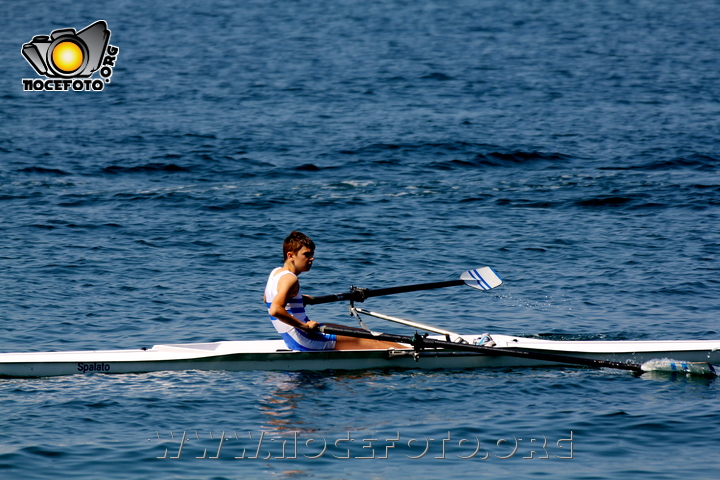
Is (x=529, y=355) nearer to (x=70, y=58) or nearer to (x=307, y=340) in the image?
(x=307, y=340)

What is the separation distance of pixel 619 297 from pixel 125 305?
797 cm

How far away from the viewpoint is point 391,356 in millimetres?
10812

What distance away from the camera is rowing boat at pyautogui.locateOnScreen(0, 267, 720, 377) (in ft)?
34.1

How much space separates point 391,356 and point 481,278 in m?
2.02

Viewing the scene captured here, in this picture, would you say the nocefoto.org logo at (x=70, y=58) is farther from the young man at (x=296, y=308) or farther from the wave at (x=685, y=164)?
the young man at (x=296, y=308)

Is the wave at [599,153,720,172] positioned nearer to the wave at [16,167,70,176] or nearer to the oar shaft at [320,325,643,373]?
the oar shaft at [320,325,643,373]

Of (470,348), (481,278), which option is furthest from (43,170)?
(470,348)

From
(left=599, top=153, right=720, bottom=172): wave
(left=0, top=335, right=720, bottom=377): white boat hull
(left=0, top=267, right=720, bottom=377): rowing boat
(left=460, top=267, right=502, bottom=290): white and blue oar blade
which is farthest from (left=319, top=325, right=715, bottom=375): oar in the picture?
(left=599, top=153, right=720, bottom=172): wave

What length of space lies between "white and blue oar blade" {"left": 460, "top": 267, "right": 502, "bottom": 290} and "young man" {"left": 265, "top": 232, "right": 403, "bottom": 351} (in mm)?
1694

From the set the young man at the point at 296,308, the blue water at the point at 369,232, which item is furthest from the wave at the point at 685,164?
the young man at the point at 296,308

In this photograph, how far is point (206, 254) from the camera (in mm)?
16656

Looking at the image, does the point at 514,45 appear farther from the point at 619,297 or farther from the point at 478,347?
the point at 478,347

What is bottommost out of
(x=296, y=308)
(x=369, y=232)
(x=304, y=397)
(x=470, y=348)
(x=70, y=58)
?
(x=304, y=397)

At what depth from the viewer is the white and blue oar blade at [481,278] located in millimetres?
12008
